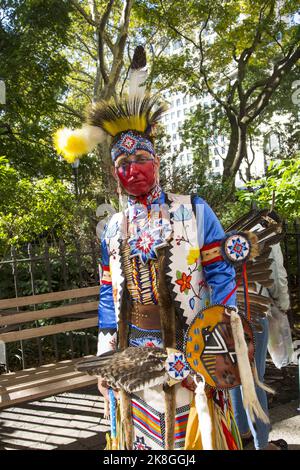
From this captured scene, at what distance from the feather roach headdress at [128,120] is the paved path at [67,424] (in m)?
2.58

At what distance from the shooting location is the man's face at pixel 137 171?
207cm

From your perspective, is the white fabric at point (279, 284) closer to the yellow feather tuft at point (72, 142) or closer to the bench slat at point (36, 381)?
the yellow feather tuft at point (72, 142)

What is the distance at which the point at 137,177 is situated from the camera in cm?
207

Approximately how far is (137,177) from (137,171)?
0.09 ft

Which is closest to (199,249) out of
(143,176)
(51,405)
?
(143,176)

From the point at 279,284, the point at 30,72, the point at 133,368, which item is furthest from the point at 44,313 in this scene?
the point at 30,72

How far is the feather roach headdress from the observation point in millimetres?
2129

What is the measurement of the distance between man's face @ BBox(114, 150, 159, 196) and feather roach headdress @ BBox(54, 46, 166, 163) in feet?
0.13

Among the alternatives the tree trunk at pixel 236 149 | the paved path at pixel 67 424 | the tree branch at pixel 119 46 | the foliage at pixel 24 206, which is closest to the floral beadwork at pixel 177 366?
the paved path at pixel 67 424

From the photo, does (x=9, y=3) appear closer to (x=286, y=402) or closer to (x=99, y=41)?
(x=99, y=41)

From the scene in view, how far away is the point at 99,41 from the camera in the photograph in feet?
37.8

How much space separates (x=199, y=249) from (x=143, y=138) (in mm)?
615

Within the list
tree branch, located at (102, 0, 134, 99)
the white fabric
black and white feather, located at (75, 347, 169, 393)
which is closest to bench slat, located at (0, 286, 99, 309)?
the white fabric

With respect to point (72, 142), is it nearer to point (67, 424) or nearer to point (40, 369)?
point (40, 369)
